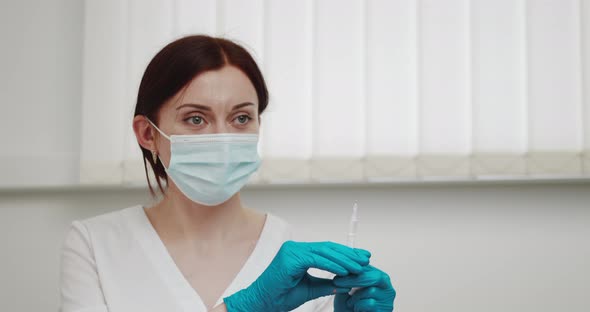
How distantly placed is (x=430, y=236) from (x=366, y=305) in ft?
2.53

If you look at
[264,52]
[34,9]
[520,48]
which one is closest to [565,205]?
[520,48]

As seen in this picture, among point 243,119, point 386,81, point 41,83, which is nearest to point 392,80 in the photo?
point 386,81

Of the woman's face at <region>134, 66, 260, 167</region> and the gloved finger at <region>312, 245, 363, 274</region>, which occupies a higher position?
the woman's face at <region>134, 66, 260, 167</region>

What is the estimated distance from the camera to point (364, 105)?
181 cm

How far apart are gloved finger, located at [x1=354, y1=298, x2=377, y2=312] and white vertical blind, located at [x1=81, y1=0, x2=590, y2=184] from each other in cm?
64

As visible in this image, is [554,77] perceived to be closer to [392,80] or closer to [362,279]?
[392,80]

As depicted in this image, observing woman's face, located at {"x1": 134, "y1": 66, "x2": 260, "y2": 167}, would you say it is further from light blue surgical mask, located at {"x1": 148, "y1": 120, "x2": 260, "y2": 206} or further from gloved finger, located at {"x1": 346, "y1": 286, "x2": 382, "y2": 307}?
gloved finger, located at {"x1": 346, "y1": 286, "x2": 382, "y2": 307}

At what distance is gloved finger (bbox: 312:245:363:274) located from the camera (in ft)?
3.60

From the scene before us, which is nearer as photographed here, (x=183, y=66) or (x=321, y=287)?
(x=321, y=287)

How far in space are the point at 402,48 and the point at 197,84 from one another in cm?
72

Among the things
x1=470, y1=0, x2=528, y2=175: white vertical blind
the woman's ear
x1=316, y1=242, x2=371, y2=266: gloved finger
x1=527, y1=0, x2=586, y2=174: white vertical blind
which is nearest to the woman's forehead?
the woman's ear

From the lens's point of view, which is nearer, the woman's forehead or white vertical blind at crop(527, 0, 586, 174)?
the woman's forehead

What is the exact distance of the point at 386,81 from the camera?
1.81 m

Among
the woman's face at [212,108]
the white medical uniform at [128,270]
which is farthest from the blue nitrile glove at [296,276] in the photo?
the woman's face at [212,108]
